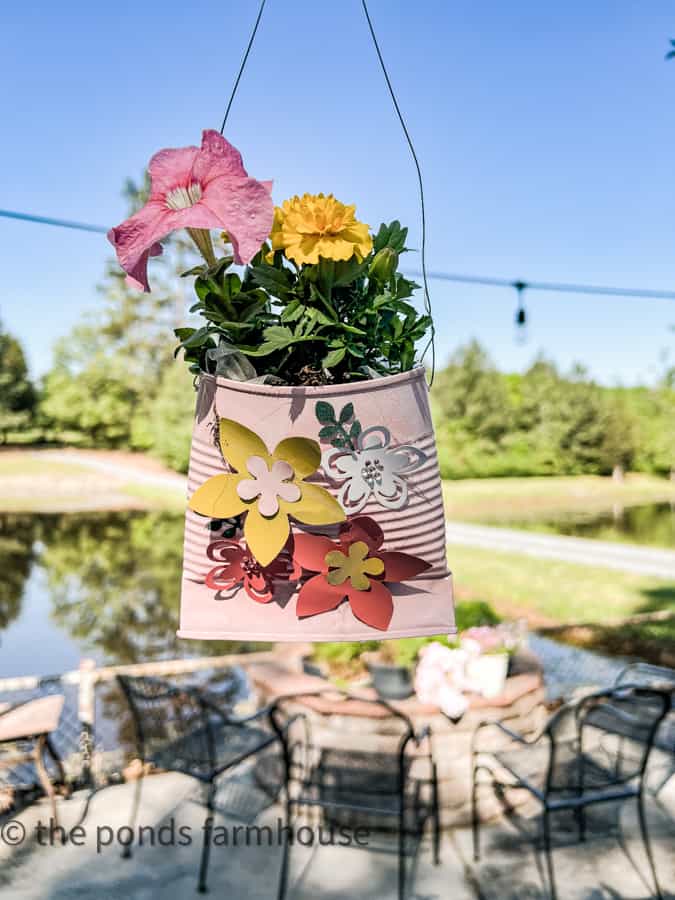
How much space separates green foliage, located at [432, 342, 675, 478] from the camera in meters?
23.1

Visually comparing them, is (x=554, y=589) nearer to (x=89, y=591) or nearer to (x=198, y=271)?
(x=89, y=591)

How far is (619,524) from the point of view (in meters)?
18.9

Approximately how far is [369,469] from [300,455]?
3.7 inches

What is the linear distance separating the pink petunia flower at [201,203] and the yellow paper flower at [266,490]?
23cm

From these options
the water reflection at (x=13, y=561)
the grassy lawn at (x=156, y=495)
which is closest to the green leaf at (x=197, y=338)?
the water reflection at (x=13, y=561)

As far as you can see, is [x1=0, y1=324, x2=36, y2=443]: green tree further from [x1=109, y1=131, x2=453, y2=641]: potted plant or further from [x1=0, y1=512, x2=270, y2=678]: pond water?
[x1=109, y1=131, x2=453, y2=641]: potted plant

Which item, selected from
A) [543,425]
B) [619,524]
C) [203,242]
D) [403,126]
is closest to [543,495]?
[543,425]

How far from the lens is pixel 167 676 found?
4598 mm

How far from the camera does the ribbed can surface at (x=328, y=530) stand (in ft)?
3.05

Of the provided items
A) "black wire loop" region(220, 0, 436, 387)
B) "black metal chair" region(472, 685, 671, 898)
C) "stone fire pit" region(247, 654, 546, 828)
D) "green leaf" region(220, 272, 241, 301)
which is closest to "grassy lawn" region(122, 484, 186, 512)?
"stone fire pit" region(247, 654, 546, 828)

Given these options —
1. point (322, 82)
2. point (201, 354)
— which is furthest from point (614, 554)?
point (201, 354)

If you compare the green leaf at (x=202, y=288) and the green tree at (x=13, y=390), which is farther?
the green tree at (x=13, y=390)

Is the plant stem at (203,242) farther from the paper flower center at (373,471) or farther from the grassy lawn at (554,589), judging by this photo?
the grassy lawn at (554,589)

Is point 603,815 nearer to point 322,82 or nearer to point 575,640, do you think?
point 322,82
